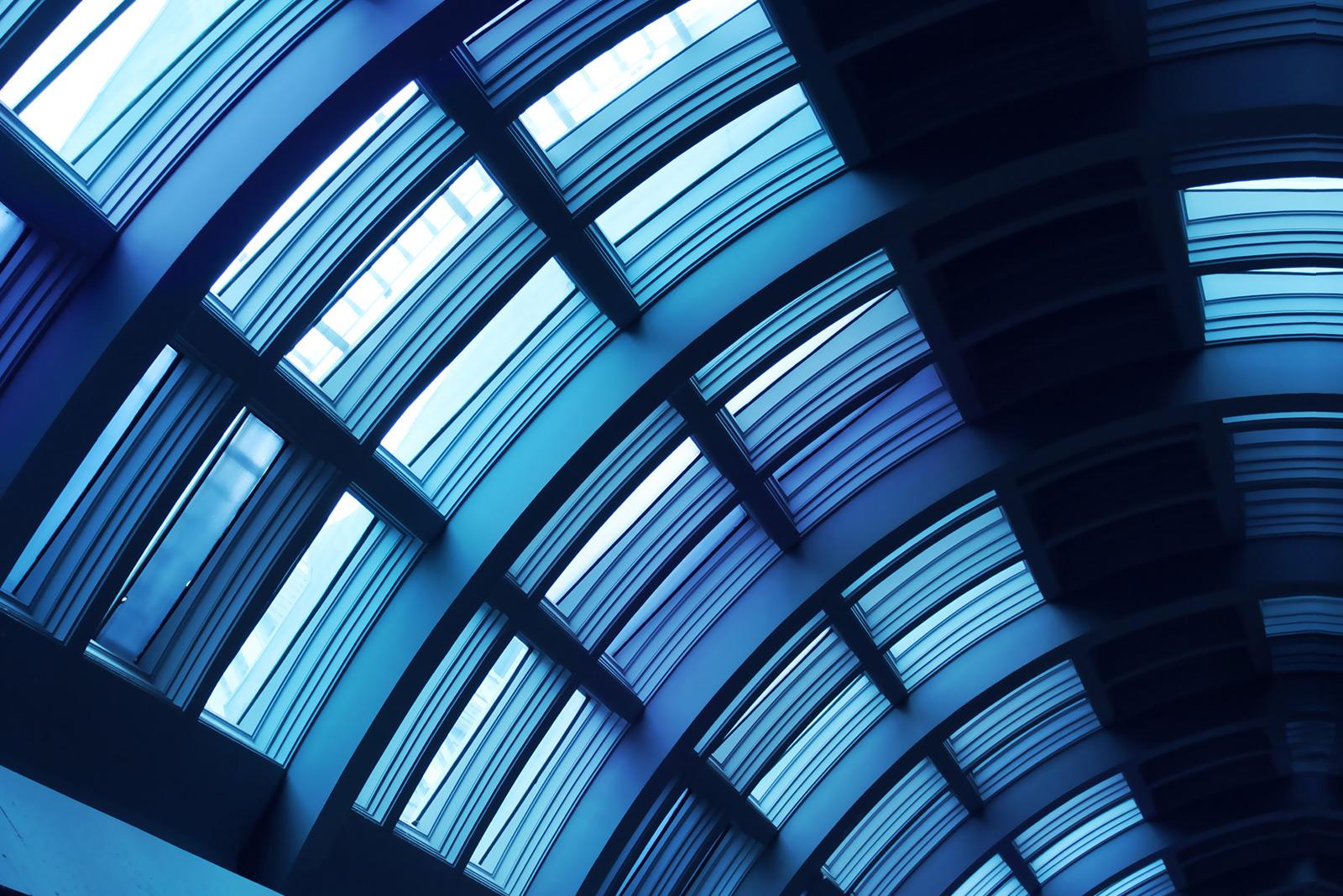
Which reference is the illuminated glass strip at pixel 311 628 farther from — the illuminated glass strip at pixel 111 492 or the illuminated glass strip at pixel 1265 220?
the illuminated glass strip at pixel 1265 220

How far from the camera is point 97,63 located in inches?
409

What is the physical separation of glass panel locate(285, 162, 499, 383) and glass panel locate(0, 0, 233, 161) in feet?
10.6

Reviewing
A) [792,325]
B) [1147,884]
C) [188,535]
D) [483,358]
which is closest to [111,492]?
[188,535]

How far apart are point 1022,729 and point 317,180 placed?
76.7ft

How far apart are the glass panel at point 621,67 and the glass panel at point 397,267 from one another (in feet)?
3.02

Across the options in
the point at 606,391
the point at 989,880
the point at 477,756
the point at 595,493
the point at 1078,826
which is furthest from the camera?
the point at 989,880

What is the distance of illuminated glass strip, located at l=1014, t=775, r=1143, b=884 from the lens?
35250 millimetres

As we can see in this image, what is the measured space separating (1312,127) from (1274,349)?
6.23 metres

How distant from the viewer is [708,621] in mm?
21203

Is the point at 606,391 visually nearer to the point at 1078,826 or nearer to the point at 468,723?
the point at 468,723

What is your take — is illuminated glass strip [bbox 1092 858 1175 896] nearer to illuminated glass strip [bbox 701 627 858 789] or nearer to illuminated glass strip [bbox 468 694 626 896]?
illuminated glass strip [bbox 701 627 858 789]

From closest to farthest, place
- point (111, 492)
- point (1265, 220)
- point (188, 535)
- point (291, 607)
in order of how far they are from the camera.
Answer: point (111, 492) → point (188, 535) → point (291, 607) → point (1265, 220)

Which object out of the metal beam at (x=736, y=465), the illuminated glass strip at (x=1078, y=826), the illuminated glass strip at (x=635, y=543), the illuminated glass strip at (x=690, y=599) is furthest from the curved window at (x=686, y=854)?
the illuminated glass strip at (x=1078, y=826)

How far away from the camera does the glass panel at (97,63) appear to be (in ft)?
32.4
